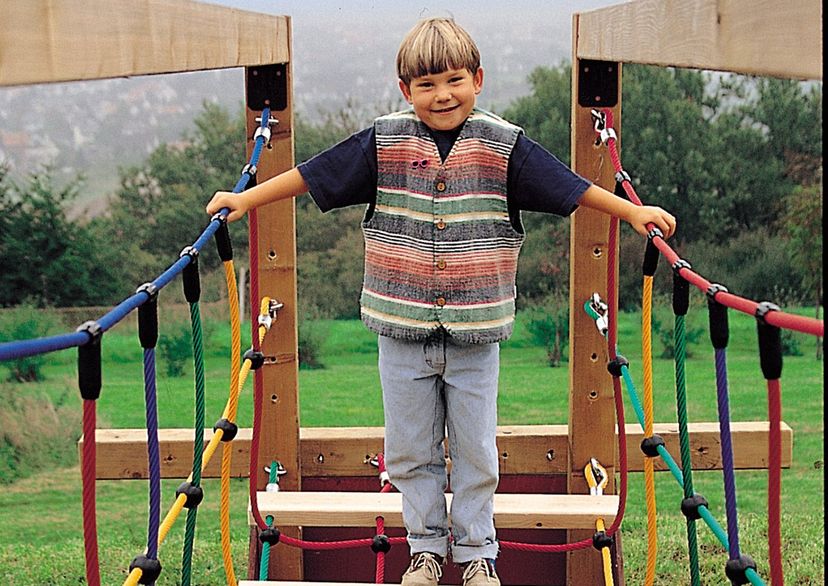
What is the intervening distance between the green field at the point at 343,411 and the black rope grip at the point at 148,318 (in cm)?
339

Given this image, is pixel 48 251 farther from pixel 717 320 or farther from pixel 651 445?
pixel 717 320

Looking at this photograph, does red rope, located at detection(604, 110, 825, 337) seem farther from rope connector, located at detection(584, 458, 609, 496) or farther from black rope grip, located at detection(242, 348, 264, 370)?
rope connector, located at detection(584, 458, 609, 496)

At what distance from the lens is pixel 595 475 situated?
2.90m

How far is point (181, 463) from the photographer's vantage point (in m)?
2.88

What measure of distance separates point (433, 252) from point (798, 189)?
364 cm

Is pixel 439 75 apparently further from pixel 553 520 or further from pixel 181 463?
pixel 181 463

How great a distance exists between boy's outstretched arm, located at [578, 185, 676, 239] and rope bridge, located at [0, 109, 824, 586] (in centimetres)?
2

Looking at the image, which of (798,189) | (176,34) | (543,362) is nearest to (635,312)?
(543,362)

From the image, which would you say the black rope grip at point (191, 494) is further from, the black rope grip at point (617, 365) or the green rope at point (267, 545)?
the black rope grip at point (617, 365)

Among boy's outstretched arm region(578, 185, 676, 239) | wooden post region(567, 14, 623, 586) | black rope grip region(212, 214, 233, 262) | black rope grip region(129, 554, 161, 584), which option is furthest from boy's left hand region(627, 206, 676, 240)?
wooden post region(567, 14, 623, 586)

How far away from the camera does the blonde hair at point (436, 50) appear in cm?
180

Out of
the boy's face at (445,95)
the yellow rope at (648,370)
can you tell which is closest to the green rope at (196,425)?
the boy's face at (445,95)

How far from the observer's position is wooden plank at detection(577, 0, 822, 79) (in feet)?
3.78

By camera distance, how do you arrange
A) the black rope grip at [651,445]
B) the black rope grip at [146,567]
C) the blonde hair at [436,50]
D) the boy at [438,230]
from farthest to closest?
the black rope grip at [651,445], the boy at [438,230], the blonde hair at [436,50], the black rope grip at [146,567]
